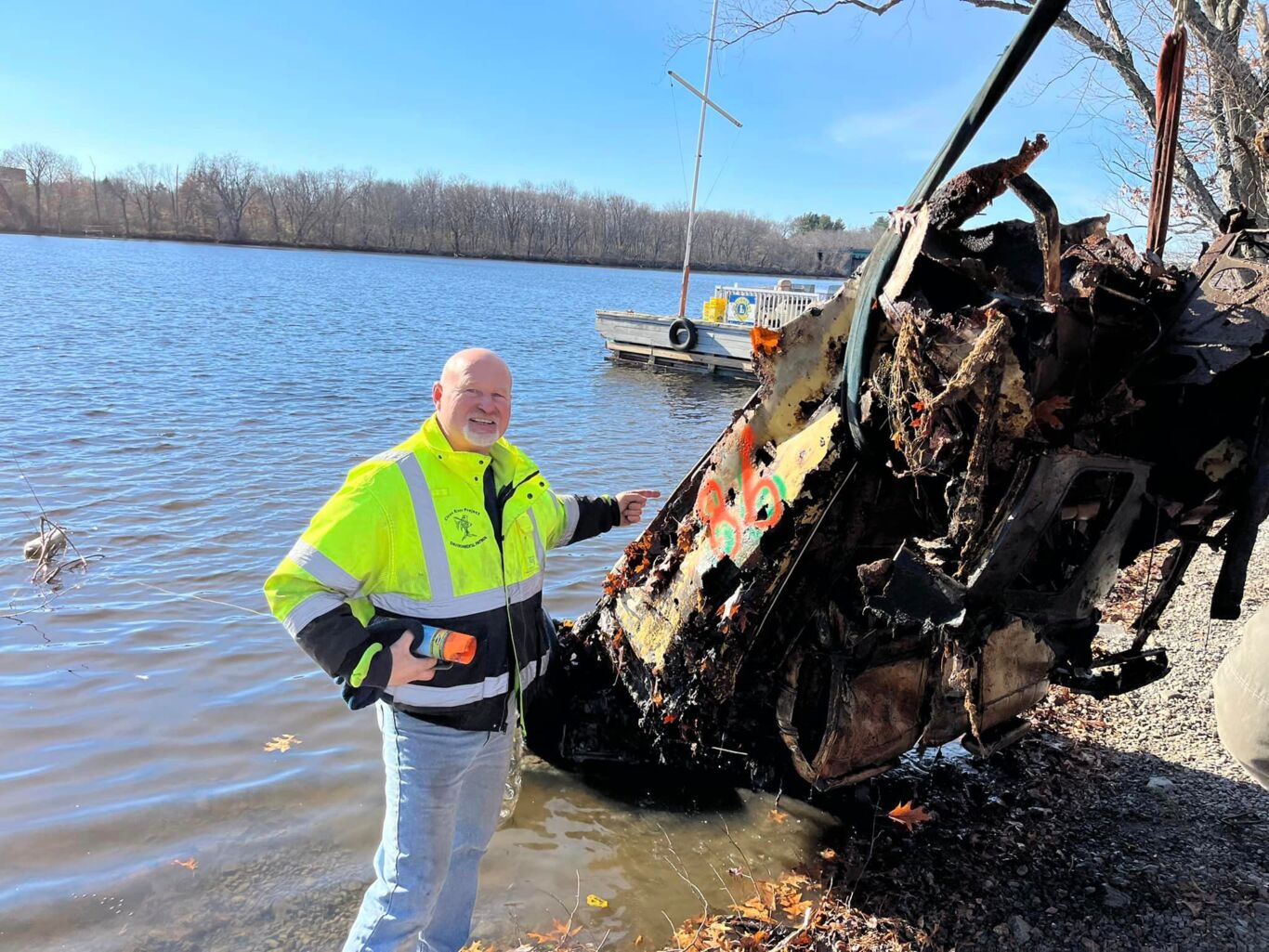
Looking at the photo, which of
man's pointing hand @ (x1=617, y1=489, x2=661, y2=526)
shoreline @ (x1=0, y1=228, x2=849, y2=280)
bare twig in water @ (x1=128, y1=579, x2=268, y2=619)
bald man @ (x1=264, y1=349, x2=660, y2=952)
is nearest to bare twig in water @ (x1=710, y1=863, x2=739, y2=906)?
bald man @ (x1=264, y1=349, x2=660, y2=952)

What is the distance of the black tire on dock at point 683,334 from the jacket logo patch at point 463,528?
2149 centimetres

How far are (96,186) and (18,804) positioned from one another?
122 metres

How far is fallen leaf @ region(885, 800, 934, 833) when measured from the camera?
13.4 ft

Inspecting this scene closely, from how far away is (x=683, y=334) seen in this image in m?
24.0

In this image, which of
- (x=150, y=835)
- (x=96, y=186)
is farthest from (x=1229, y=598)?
(x=96, y=186)

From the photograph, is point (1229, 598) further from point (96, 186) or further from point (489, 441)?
point (96, 186)

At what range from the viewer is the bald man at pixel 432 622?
245 cm

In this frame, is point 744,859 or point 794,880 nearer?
point 794,880

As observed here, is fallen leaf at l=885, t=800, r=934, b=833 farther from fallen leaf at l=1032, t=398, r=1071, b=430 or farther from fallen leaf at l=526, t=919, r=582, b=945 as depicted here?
fallen leaf at l=1032, t=398, r=1071, b=430

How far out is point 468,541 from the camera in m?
2.69

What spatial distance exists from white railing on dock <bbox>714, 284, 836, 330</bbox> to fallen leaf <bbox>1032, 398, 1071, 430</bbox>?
58.7 ft

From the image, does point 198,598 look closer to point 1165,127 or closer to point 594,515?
point 594,515

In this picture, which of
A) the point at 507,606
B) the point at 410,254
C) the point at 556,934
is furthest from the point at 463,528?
the point at 410,254

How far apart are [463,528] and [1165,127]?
290 centimetres
